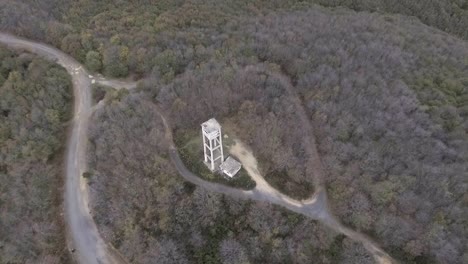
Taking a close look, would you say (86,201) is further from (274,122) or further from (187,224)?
(274,122)

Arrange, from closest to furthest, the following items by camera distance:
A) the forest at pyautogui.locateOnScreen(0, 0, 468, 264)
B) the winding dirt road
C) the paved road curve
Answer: the forest at pyautogui.locateOnScreen(0, 0, 468, 264) → the winding dirt road → the paved road curve

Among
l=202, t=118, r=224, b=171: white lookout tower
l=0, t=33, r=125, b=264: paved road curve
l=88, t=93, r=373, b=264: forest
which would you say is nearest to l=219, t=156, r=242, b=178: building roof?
l=202, t=118, r=224, b=171: white lookout tower

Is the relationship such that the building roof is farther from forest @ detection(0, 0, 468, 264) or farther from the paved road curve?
the paved road curve

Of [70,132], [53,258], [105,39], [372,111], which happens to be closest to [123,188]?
[53,258]

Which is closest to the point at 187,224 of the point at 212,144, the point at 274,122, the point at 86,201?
the point at 212,144

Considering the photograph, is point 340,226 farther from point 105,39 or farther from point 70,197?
point 105,39

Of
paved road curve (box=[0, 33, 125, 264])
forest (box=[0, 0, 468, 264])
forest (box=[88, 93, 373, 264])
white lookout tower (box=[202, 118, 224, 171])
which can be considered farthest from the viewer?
paved road curve (box=[0, 33, 125, 264])

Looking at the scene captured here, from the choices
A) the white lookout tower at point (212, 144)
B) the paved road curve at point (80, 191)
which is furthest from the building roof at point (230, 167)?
the paved road curve at point (80, 191)
